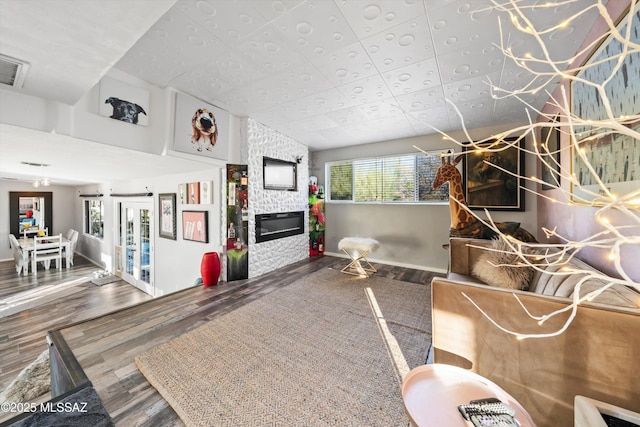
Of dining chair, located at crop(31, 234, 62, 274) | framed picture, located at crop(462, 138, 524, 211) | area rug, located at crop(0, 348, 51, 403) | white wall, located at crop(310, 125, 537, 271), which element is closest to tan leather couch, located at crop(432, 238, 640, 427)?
framed picture, located at crop(462, 138, 524, 211)

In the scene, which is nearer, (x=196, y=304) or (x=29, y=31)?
(x=29, y=31)

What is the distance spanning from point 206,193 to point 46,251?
17.3 ft

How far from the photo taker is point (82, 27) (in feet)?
4.91

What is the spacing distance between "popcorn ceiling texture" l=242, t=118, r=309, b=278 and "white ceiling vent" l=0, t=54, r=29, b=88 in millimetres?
2339

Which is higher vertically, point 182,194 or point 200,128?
point 200,128

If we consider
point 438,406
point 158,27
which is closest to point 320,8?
point 158,27

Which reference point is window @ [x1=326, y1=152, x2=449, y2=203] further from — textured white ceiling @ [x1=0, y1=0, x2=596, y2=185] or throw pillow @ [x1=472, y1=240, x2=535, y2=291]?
throw pillow @ [x1=472, y1=240, x2=535, y2=291]

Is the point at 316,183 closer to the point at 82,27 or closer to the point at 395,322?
the point at 395,322

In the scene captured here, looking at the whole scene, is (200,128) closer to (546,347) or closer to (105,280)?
(546,347)

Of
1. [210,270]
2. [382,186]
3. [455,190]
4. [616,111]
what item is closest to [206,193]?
[210,270]

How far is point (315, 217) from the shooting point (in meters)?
5.68

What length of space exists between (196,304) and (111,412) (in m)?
1.51

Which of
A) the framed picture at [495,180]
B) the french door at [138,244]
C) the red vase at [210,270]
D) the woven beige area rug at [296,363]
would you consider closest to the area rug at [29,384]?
the woven beige area rug at [296,363]

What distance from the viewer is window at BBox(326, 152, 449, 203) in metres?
4.57
